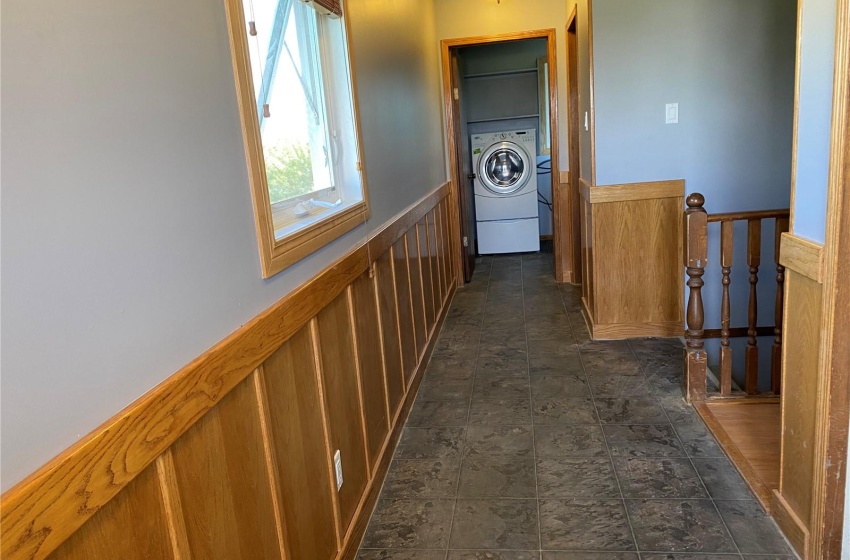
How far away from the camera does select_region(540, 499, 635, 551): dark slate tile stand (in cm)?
186

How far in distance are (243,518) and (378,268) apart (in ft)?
4.55

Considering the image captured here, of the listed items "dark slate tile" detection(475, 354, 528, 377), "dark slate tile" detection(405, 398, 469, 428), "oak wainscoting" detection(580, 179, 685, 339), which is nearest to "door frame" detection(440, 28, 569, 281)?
"oak wainscoting" detection(580, 179, 685, 339)

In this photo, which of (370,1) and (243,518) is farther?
(370,1)

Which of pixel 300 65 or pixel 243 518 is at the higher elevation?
pixel 300 65

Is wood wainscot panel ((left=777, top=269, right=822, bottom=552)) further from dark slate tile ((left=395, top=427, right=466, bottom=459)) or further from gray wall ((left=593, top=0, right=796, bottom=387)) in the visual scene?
gray wall ((left=593, top=0, right=796, bottom=387))

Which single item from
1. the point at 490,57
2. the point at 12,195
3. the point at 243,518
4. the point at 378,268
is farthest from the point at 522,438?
the point at 490,57

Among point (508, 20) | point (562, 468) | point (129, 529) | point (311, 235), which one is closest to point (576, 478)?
point (562, 468)

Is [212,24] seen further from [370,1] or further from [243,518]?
A: [370,1]

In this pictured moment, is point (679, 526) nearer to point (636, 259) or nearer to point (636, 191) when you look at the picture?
point (636, 259)

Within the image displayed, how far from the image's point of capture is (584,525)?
6.40ft

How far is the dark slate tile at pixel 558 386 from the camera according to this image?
293cm

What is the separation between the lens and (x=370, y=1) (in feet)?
8.66

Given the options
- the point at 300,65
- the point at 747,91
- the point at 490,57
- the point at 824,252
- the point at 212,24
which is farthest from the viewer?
the point at 490,57

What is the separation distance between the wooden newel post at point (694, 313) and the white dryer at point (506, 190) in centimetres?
371
